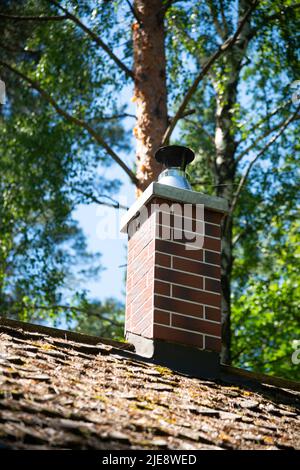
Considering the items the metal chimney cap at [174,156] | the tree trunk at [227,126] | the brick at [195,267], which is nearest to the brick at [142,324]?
the brick at [195,267]

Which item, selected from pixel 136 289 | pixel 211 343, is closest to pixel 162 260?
pixel 136 289

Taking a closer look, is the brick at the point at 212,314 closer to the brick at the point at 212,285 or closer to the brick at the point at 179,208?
the brick at the point at 212,285

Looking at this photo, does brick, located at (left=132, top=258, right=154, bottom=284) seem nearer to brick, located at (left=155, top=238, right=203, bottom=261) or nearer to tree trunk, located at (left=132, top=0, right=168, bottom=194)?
brick, located at (left=155, top=238, right=203, bottom=261)

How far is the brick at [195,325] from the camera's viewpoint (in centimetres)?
513

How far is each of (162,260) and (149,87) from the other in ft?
12.2

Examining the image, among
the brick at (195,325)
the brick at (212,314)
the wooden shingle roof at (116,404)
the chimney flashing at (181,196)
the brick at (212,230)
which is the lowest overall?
the wooden shingle roof at (116,404)

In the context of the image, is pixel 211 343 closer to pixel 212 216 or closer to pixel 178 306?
pixel 178 306

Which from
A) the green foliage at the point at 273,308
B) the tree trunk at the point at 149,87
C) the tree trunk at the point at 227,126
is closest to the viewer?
the tree trunk at the point at 149,87

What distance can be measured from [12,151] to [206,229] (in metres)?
7.40

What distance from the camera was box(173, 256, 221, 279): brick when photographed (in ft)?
17.4

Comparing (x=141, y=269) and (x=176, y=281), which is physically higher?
(x=141, y=269)

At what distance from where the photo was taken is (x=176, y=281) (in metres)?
5.23

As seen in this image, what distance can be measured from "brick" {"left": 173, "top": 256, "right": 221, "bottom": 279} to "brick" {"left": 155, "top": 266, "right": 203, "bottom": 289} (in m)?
0.04
